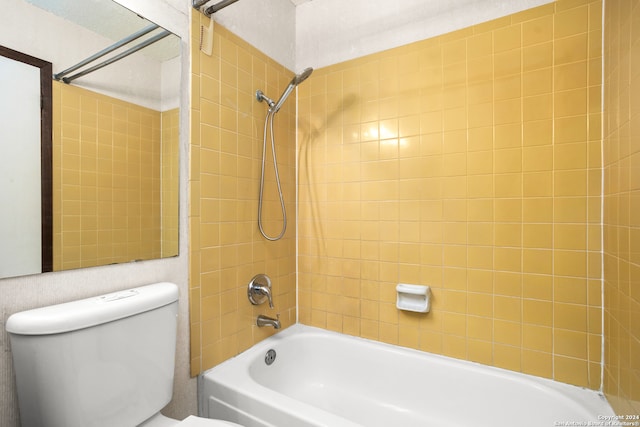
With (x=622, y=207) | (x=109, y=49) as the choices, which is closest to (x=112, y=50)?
(x=109, y=49)

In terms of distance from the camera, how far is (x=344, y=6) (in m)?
1.79

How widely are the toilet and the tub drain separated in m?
0.56

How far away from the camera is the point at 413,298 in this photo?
160 centimetres

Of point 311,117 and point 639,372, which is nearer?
point 639,372

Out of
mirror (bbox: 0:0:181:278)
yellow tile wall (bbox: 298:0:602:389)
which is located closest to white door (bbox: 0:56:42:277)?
mirror (bbox: 0:0:181:278)

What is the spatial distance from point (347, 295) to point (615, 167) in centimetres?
132

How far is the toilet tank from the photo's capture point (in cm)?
81

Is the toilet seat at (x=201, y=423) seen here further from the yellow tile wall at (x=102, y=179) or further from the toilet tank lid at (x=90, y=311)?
the yellow tile wall at (x=102, y=179)

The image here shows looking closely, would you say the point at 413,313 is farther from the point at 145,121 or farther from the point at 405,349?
the point at 145,121

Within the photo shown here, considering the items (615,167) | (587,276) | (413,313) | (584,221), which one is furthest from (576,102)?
(413,313)

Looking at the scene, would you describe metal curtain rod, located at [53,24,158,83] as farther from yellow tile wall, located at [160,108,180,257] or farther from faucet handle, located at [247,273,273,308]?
faucet handle, located at [247,273,273,308]

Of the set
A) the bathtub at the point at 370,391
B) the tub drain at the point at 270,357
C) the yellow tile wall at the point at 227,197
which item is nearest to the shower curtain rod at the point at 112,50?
the yellow tile wall at the point at 227,197

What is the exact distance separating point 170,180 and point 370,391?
1.47m

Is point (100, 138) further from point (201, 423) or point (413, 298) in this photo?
point (413, 298)
